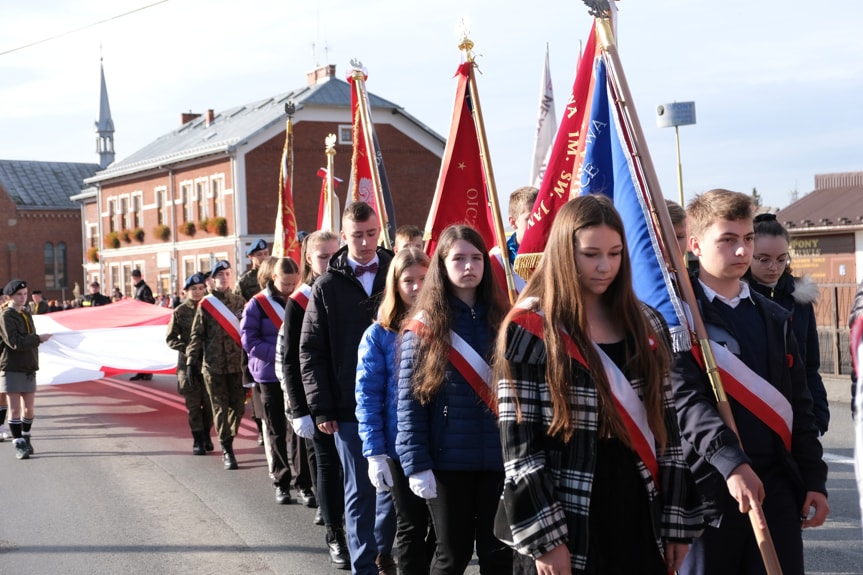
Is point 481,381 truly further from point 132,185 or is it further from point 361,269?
point 132,185

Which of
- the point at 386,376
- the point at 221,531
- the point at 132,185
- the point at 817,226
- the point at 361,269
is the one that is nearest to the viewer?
the point at 386,376

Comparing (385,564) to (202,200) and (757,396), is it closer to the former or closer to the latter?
(757,396)

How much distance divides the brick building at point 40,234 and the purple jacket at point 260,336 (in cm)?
7144

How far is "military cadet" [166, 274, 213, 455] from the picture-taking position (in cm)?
1136

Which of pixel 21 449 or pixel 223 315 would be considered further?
pixel 21 449

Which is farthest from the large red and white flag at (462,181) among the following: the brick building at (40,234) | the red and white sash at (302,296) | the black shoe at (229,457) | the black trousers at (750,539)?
the brick building at (40,234)

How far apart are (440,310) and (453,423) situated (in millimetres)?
521

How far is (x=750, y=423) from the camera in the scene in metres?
4.00

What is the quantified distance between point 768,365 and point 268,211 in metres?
43.6

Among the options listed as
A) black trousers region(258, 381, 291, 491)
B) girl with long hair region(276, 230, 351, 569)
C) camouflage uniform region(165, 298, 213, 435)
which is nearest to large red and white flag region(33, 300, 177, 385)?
camouflage uniform region(165, 298, 213, 435)

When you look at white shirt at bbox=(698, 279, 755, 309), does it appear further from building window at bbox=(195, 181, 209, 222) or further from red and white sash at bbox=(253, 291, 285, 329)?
building window at bbox=(195, 181, 209, 222)

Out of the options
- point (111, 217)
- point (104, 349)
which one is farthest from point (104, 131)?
point (104, 349)

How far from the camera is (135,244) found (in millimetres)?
55375

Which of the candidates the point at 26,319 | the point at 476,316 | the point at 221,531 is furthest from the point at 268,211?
the point at 476,316
